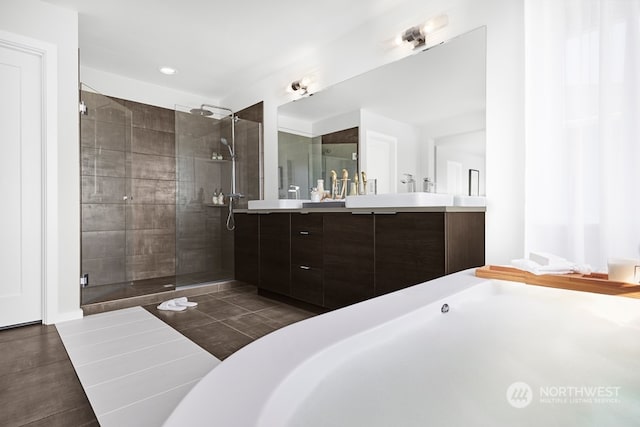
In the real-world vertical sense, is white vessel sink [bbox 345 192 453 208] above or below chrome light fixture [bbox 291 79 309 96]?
below

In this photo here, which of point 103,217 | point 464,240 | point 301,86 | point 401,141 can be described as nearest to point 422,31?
point 401,141

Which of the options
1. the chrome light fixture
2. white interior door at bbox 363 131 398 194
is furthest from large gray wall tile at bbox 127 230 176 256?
white interior door at bbox 363 131 398 194

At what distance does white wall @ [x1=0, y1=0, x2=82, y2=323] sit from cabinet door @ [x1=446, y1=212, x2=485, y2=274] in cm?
275

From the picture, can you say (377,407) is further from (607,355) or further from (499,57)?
(499,57)

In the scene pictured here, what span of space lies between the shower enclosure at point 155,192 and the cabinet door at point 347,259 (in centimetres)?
153

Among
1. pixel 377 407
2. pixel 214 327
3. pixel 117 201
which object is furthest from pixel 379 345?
pixel 117 201

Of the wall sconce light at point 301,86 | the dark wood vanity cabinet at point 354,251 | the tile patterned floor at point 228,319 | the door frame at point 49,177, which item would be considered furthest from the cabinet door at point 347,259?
the door frame at point 49,177

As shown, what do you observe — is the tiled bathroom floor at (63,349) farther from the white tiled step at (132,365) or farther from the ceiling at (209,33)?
Answer: the ceiling at (209,33)

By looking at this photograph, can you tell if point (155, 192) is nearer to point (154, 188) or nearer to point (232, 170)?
point (154, 188)

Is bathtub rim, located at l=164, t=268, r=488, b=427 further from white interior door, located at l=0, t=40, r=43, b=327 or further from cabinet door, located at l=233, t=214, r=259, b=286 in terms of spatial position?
white interior door, located at l=0, t=40, r=43, b=327

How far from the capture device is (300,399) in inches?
26.5

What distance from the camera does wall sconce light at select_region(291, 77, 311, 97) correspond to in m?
3.32

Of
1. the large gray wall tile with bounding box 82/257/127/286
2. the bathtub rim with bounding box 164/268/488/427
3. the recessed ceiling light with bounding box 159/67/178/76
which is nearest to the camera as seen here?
the bathtub rim with bounding box 164/268/488/427

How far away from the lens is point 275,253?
311 cm
